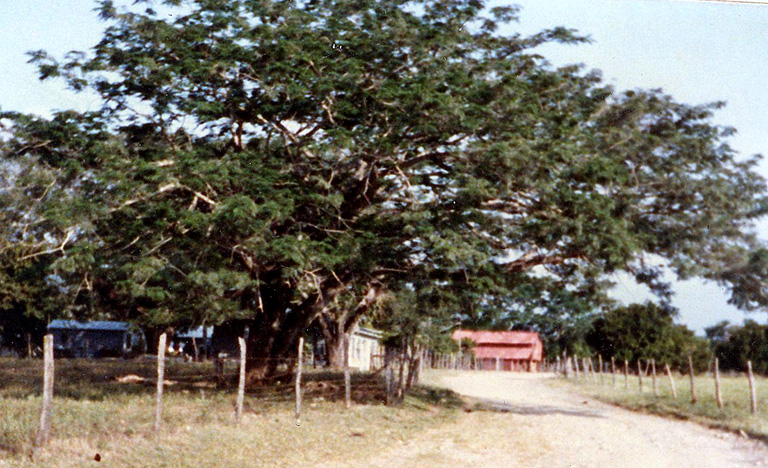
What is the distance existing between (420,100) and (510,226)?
14.6 feet

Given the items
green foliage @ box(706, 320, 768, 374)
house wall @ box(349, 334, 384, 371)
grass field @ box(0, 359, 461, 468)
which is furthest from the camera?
house wall @ box(349, 334, 384, 371)

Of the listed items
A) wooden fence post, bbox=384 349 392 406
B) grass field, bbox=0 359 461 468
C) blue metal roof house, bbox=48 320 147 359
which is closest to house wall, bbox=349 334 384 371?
blue metal roof house, bbox=48 320 147 359

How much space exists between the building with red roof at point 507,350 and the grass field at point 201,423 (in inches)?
2355

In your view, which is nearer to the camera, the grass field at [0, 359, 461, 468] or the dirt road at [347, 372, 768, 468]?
the grass field at [0, 359, 461, 468]

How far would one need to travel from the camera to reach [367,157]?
18.2 m

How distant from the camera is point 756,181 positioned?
58.2ft

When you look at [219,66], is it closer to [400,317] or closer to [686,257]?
[686,257]

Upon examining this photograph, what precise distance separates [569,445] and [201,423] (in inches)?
281

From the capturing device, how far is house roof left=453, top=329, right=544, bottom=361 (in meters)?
84.7

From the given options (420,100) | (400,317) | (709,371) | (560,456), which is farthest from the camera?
(709,371)

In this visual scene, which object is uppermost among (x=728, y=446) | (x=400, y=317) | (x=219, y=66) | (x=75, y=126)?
(x=219, y=66)

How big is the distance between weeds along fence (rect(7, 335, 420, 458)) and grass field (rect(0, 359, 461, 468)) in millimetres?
41

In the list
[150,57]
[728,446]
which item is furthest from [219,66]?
[728,446]

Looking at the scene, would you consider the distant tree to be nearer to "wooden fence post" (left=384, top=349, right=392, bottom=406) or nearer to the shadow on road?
the shadow on road
